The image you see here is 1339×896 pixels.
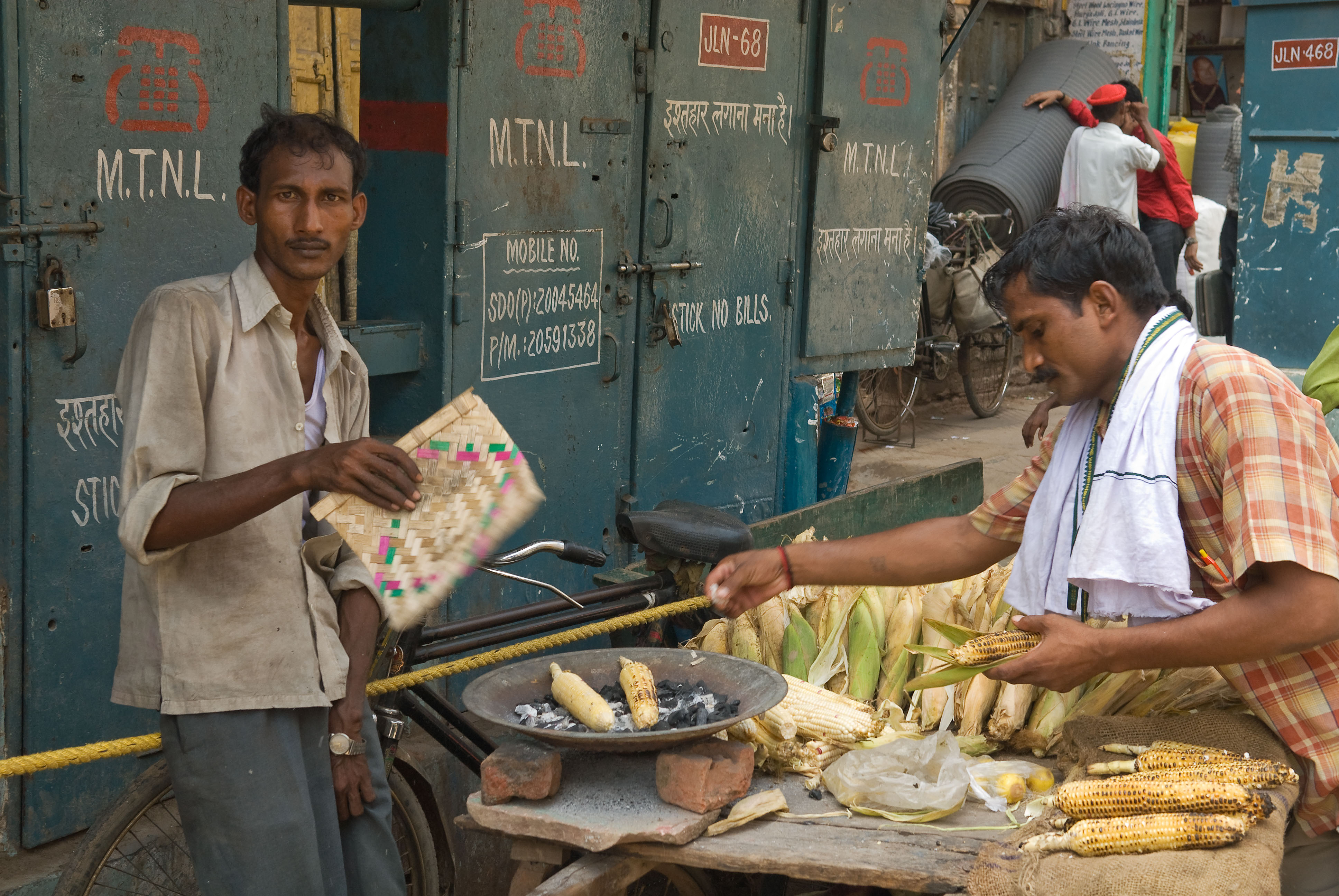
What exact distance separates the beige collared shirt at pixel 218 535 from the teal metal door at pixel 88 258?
1032 mm

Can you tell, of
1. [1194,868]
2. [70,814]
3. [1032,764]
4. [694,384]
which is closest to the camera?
[1194,868]

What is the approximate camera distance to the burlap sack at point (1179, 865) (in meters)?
2.28

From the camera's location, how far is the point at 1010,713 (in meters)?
3.36

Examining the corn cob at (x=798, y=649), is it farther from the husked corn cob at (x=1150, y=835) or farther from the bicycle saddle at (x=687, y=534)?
the husked corn cob at (x=1150, y=835)

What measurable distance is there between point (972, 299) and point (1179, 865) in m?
7.75

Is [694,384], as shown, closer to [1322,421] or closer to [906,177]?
[906,177]

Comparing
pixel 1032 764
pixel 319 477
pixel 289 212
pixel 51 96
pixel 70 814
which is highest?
pixel 51 96

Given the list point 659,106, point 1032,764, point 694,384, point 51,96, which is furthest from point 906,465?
point 51,96

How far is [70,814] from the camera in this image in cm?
366

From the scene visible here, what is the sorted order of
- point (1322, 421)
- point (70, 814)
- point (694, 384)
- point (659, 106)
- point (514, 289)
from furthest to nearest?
point (694, 384) → point (659, 106) → point (514, 289) → point (70, 814) → point (1322, 421)

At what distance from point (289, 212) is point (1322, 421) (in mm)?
1979

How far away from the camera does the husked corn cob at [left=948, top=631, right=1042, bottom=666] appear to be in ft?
8.89

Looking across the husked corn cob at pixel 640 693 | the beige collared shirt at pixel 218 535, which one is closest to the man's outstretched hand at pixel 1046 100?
the husked corn cob at pixel 640 693

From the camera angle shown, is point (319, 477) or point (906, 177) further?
point (906, 177)
